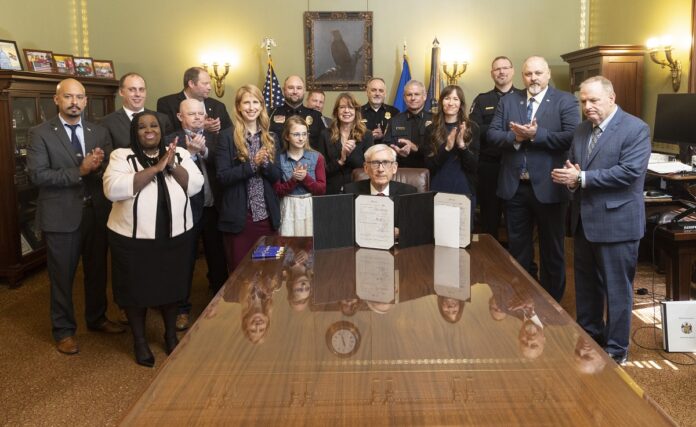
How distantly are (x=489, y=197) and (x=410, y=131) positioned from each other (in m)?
1.01

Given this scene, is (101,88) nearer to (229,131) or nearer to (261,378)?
(229,131)

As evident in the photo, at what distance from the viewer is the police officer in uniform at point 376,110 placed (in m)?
5.53

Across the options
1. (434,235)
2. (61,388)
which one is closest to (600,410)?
(434,235)

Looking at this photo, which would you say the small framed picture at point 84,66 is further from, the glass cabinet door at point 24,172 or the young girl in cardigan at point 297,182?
the young girl in cardigan at point 297,182

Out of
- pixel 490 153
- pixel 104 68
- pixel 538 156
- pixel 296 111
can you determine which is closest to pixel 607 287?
pixel 538 156

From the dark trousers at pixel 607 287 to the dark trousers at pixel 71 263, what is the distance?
9.37 ft

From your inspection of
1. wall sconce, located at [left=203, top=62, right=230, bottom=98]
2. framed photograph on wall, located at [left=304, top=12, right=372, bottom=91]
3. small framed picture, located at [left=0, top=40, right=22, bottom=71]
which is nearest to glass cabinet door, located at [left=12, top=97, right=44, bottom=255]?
small framed picture, located at [left=0, top=40, right=22, bottom=71]

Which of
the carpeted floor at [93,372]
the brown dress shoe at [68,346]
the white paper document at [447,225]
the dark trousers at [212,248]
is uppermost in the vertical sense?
the white paper document at [447,225]

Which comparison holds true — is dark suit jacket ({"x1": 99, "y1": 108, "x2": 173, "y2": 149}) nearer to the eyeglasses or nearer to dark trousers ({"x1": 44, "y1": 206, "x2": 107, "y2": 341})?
dark trousers ({"x1": 44, "y1": 206, "x2": 107, "y2": 341})

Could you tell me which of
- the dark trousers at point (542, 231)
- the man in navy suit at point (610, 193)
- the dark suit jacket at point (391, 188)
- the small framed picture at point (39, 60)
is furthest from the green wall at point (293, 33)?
the dark suit jacket at point (391, 188)

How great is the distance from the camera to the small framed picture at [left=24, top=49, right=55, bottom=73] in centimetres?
598

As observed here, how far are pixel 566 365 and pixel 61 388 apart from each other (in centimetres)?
274

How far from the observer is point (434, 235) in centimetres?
299

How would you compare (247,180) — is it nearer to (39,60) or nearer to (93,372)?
(93,372)
